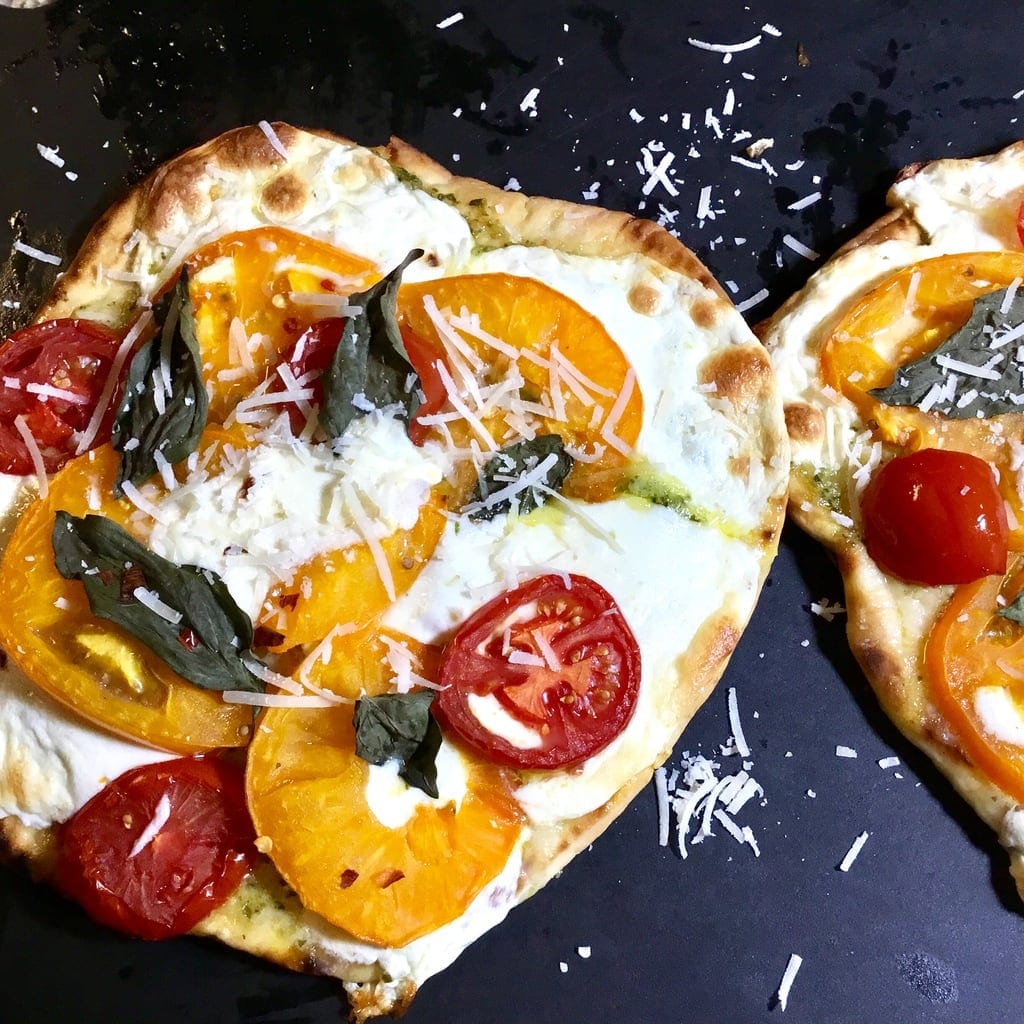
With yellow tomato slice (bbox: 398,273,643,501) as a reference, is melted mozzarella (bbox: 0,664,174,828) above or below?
below

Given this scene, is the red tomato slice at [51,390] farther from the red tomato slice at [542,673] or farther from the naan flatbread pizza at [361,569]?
the red tomato slice at [542,673]

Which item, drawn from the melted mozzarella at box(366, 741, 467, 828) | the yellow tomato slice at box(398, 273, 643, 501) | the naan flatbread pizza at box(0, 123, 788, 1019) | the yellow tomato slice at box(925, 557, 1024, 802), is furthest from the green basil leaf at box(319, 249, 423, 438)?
the yellow tomato slice at box(925, 557, 1024, 802)

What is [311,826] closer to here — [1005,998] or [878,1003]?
[878,1003]

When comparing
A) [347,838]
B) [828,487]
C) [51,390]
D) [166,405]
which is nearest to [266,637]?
[347,838]

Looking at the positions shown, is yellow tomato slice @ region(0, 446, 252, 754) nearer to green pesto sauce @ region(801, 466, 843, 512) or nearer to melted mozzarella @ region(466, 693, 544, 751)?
melted mozzarella @ region(466, 693, 544, 751)

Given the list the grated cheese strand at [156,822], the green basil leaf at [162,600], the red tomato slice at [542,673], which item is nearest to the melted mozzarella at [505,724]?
the red tomato slice at [542,673]

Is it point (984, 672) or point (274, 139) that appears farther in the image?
point (274, 139)

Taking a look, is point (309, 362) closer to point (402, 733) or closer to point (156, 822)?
point (402, 733)
